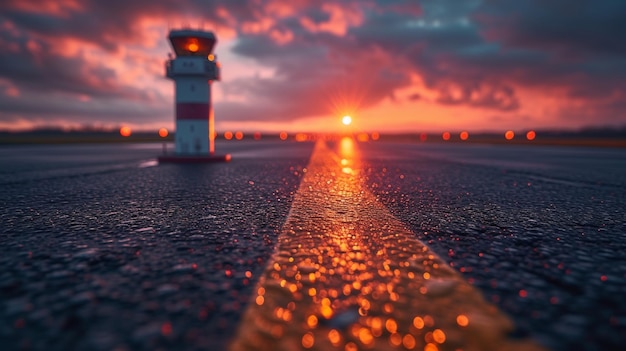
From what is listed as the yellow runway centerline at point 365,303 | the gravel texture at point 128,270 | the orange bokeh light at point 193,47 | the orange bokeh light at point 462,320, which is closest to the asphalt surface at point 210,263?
the gravel texture at point 128,270

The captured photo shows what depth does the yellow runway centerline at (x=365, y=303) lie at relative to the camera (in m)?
1.94

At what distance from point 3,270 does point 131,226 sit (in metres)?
1.77

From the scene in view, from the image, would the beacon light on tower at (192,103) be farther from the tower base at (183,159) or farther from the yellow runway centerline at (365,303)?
the yellow runway centerline at (365,303)

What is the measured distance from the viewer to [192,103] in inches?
732

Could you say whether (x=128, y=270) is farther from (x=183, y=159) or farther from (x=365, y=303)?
(x=183, y=159)

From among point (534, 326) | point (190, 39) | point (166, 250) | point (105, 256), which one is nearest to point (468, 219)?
point (534, 326)

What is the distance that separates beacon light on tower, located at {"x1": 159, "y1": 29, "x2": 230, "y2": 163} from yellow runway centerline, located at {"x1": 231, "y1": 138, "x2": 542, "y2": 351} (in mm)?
16265

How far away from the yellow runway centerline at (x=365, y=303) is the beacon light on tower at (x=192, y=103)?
53.4 feet

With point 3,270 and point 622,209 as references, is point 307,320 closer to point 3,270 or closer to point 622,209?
point 3,270

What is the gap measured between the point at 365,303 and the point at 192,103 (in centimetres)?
1839

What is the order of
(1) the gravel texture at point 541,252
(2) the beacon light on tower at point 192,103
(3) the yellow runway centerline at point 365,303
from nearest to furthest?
1. (3) the yellow runway centerline at point 365,303
2. (1) the gravel texture at point 541,252
3. (2) the beacon light on tower at point 192,103

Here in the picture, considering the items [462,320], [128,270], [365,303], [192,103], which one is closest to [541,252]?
[462,320]

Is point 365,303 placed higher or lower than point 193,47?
lower

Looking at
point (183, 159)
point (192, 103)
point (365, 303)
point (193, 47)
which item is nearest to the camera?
point (365, 303)
